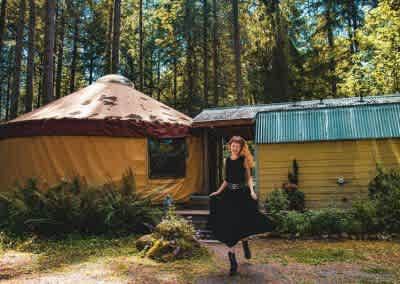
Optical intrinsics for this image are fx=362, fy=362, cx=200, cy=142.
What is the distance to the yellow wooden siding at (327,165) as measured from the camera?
7.33m

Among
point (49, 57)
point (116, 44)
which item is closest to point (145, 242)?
point (49, 57)

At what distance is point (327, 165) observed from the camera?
7590 millimetres

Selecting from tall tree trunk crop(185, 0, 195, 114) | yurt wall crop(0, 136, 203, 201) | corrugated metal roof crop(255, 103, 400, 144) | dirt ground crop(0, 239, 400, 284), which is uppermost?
tall tree trunk crop(185, 0, 195, 114)

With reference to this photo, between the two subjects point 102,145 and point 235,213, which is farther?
point 102,145

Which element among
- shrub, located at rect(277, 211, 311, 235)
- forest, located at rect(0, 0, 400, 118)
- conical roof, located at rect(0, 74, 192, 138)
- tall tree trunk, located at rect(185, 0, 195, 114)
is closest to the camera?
shrub, located at rect(277, 211, 311, 235)

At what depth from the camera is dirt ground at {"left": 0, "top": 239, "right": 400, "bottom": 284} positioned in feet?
14.0

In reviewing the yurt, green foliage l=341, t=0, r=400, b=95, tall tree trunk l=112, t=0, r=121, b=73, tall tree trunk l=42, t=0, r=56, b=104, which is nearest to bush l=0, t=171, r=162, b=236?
the yurt

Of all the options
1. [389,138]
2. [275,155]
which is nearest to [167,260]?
[275,155]

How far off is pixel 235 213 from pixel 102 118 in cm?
516

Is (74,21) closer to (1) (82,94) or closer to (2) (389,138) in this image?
(1) (82,94)

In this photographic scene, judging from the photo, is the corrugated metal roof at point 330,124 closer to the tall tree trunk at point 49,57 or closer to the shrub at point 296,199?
the shrub at point 296,199

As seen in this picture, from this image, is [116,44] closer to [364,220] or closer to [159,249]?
[159,249]

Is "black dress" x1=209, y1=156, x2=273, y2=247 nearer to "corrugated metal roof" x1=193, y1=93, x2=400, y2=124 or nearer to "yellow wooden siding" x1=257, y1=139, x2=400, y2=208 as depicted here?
"yellow wooden siding" x1=257, y1=139, x2=400, y2=208

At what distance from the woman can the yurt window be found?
16.1ft
